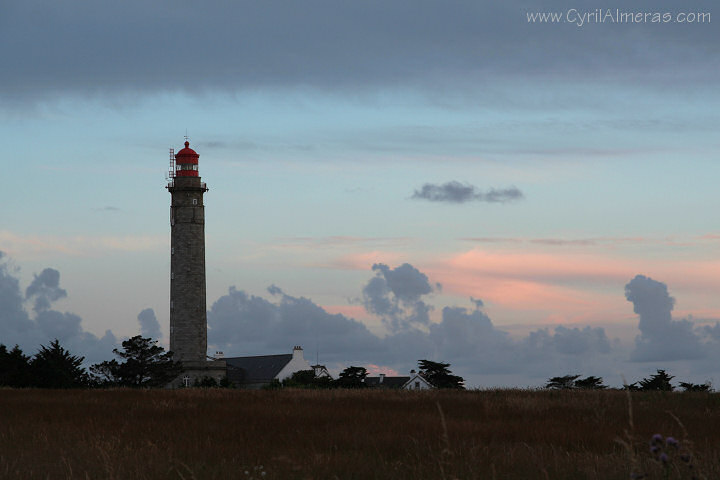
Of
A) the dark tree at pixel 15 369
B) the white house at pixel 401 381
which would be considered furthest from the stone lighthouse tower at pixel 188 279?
the dark tree at pixel 15 369

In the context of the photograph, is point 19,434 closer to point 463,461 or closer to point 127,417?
point 127,417

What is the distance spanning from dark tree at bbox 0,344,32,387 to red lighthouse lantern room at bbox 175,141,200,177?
27.3m

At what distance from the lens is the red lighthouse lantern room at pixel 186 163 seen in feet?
235

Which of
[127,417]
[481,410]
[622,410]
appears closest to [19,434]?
[127,417]

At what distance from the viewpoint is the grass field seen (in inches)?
420

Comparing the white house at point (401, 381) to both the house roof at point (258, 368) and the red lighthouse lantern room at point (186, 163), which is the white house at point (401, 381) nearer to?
the house roof at point (258, 368)

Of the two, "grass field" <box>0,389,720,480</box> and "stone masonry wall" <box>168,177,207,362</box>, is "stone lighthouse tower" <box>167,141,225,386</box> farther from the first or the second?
"grass field" <box>0,389,720,480</box>

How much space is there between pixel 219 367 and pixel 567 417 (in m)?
58.9

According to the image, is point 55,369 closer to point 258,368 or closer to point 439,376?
point 439,376

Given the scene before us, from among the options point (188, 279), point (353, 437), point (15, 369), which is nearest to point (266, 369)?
point (188, 279)

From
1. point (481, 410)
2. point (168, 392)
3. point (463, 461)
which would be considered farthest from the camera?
point (168, 392)

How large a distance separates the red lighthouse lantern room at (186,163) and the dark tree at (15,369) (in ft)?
89.6

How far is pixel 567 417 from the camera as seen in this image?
55.8 ft

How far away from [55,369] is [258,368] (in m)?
48.8
